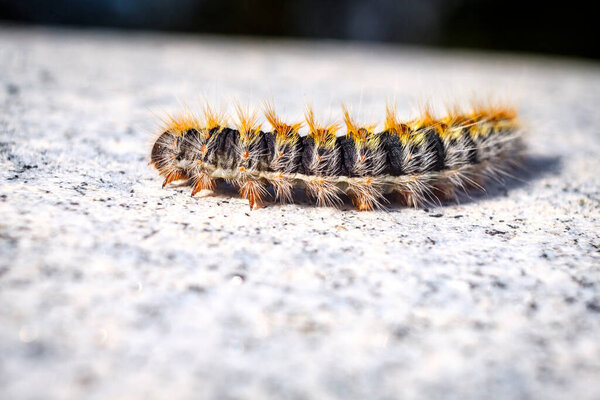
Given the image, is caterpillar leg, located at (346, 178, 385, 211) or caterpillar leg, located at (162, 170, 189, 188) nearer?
caterpillar leg, located at (346, 178, 385, 211)

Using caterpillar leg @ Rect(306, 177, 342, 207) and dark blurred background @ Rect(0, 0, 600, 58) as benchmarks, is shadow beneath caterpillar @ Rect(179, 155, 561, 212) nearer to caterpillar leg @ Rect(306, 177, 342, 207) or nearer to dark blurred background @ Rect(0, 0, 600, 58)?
caterpillar leg @ Rect(306, 177, 342, 207)

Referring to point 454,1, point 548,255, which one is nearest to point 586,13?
point 454,1

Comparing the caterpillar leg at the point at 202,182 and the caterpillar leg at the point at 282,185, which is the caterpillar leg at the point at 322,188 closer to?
the caterpillar leg at the point at 282,185

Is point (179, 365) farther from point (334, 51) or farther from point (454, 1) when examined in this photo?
point (454, 1)

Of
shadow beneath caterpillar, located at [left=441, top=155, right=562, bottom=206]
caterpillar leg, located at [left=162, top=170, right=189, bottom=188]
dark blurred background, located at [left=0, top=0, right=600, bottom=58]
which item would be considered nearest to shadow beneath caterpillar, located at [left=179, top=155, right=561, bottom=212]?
shadow beneath caterpillar, located at [left=441, top=155, right=562, bottom=206]

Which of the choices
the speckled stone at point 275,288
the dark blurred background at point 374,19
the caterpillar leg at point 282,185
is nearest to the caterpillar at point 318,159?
the caterpillar leg at point 282,185

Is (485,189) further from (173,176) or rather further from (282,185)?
(173,176)
